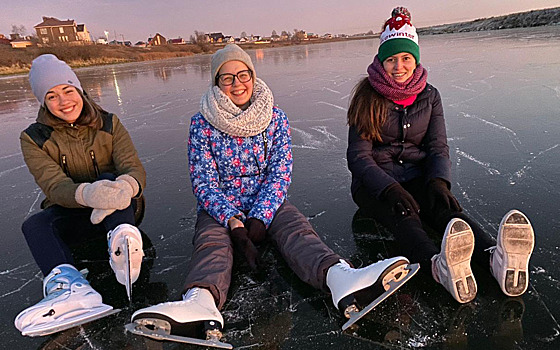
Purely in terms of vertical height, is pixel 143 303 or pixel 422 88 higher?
pixel 422 88

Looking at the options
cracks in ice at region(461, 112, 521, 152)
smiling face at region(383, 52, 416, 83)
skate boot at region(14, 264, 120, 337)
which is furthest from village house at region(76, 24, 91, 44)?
skate boot at region(14, 264, 120, 337)

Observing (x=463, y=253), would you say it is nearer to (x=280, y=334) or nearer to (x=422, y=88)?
(x=280, y=334)

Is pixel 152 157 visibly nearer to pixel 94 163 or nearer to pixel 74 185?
pixel 94 163

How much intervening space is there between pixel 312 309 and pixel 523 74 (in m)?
7.86

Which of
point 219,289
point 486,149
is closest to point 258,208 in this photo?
point 219,289

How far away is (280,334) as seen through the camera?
1.61 metres

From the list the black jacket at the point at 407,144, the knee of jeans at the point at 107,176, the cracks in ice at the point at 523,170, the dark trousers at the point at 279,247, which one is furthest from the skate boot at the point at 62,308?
the cracks in ice at the point at 523,170

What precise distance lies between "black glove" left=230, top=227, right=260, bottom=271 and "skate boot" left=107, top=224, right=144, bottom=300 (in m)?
0.51

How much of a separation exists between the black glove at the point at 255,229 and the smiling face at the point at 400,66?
1317mm

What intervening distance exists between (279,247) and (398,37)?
5.20 ft

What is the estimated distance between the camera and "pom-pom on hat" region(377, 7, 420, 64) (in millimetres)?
2391

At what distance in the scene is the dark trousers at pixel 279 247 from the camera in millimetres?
1716

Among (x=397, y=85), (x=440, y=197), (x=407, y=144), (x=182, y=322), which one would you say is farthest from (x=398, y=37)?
(x=182, y=322)

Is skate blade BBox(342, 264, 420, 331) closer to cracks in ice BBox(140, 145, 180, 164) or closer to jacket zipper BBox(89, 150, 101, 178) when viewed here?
jacket zipper BBox(89, 150, 101, 178)
